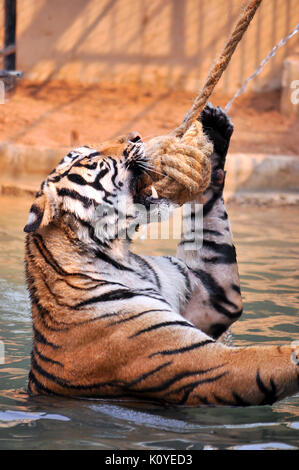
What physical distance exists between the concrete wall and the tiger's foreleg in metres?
8.16

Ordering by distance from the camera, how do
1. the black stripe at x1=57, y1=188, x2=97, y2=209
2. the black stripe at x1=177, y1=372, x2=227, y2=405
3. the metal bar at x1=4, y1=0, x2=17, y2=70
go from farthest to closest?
the metal bar at x1=4, y1=0, x2=17, y2=70 < the black stripe at x1=57, y1=188, x2=97, y2=209 < the black stripe at x1=177, y1=372, x2=227, y2=405

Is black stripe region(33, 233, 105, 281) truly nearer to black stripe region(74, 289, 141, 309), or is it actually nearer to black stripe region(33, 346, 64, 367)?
black stripe region(74, 289, 141, 309)

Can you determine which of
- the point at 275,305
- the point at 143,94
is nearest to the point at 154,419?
the point at 275,305

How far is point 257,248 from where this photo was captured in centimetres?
615

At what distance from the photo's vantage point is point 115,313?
281cm

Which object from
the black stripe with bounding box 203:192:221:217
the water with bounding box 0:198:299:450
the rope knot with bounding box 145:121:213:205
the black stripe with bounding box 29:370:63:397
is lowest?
the water with bounding box 0:198:299:450

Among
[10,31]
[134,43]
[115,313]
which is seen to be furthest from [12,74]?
[115,313]

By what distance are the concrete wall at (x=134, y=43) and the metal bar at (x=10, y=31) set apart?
0.89 m

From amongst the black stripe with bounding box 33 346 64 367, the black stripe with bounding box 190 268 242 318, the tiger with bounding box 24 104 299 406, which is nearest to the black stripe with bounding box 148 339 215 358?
the tiger with bounding box 24 104 299 406

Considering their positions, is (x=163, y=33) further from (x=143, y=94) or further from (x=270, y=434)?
(x=270, y=434)

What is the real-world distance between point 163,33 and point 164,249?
20.3 ft

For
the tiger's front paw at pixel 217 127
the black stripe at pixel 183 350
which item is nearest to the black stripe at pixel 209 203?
the tiger's front paw at pixel 217 127

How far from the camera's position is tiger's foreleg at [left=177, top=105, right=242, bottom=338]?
10.9 feet

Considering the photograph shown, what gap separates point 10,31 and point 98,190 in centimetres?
811
